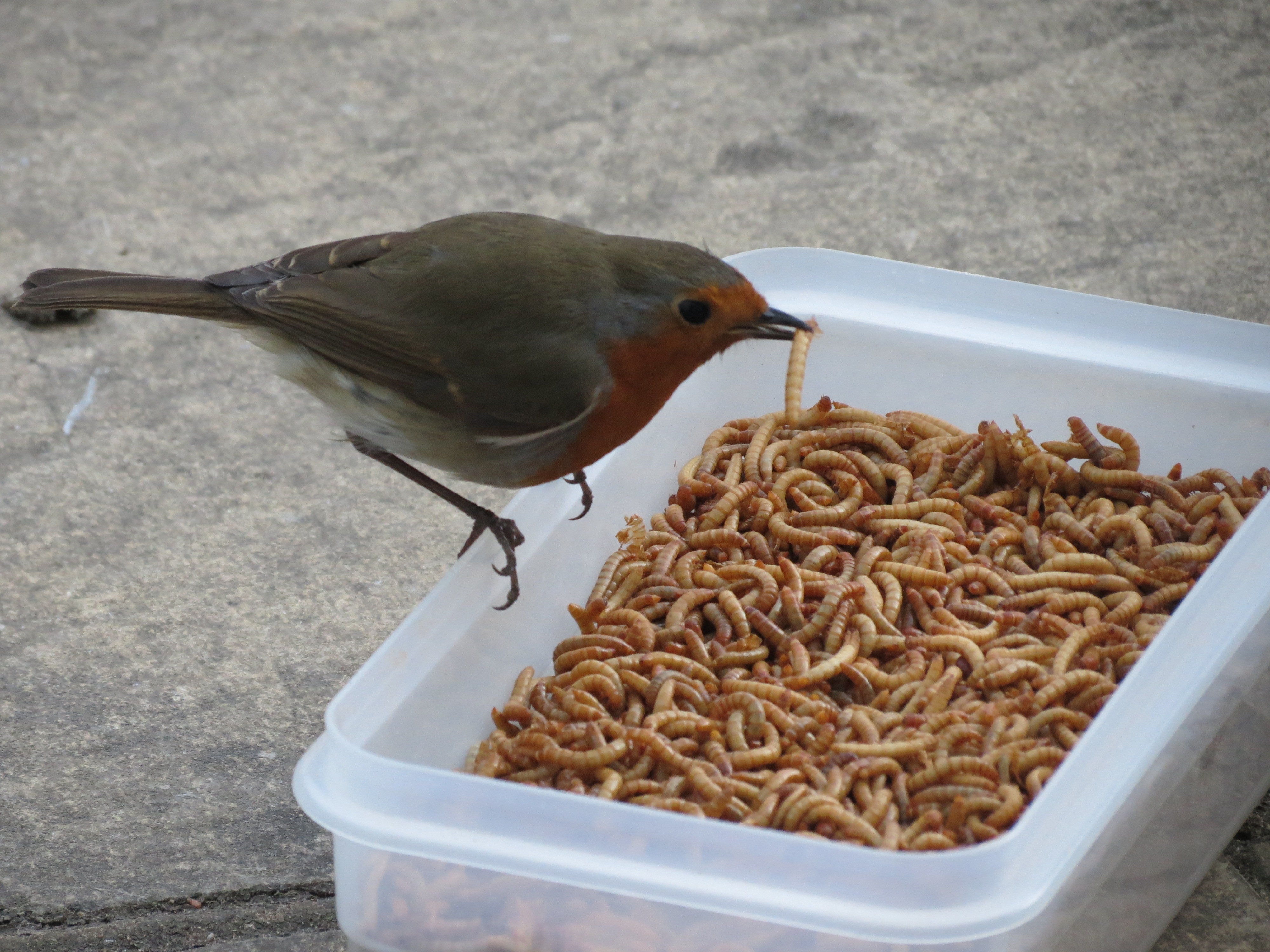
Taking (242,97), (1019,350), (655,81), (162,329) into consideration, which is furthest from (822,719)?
(242,97)

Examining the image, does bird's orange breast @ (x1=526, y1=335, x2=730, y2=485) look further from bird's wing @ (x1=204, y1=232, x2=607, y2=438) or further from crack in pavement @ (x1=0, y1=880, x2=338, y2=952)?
crack in pavement @ (x1=0, y1=880, x2=338, y2=952)

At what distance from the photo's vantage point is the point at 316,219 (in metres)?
4.55

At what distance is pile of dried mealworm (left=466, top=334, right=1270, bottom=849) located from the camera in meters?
2.12

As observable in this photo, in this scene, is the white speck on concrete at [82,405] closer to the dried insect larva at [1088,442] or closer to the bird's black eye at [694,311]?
the bird's black eye at [694,311]

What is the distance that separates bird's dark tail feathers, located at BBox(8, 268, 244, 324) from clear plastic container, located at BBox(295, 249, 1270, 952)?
741mm

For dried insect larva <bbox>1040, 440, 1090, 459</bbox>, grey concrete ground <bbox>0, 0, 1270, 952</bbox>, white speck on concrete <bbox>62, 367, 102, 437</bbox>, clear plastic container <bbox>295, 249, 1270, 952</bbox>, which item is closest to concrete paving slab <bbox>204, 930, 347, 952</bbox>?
grey concrete ground <bbox>0, 0, 1270, 952</bbox>

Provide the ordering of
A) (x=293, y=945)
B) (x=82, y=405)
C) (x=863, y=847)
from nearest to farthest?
(x=863, y=847)
(x=293, y=945)
(x=82, y=405)

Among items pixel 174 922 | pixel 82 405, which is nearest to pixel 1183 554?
pixel 174 922

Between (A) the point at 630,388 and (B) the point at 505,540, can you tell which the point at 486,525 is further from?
(A) the point at 630,388

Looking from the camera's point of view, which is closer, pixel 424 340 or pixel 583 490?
pixel 424 340

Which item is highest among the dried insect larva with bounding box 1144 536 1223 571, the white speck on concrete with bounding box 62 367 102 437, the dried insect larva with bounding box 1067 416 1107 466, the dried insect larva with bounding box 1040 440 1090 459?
the dried insect larva with bounding box 1144 536 1223 571

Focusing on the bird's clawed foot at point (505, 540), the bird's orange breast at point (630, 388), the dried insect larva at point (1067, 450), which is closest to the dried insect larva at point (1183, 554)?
the dried insect larva at point (1067, 450)

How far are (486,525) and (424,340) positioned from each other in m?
0.36

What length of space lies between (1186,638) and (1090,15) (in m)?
4.05
